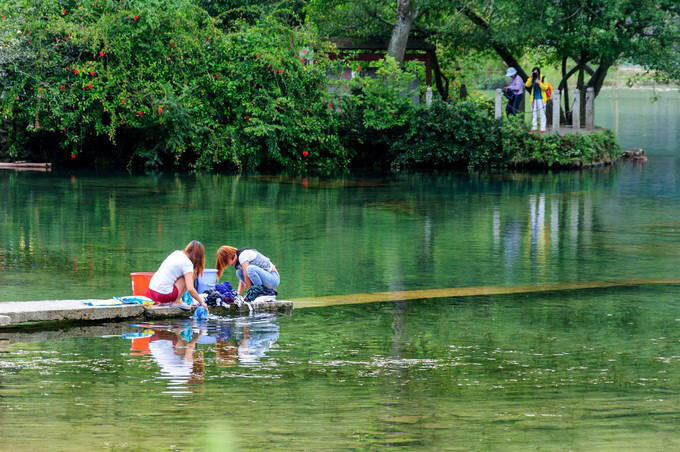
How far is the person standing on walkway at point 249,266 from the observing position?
45.7 ft

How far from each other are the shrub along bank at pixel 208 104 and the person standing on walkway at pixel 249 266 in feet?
61.4

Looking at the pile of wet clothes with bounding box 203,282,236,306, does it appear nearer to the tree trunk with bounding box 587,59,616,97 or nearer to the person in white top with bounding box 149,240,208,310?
the person in white top with bounding box 149,240,208,310

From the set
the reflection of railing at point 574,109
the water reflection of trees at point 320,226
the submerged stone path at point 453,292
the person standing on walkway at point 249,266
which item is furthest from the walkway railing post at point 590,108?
the person standing on walkway at point 249,266

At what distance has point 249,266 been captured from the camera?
14.0 metres

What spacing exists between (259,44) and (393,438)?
88.6ft

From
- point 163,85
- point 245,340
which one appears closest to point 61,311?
point 245,340

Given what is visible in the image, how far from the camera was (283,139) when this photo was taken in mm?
34281

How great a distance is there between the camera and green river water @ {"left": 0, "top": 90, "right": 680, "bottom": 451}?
8742 mm

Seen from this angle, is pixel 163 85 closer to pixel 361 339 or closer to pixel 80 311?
pixel 80 311

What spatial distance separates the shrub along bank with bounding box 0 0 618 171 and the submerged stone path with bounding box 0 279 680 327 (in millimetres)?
18315

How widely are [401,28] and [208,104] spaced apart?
25.0 ft

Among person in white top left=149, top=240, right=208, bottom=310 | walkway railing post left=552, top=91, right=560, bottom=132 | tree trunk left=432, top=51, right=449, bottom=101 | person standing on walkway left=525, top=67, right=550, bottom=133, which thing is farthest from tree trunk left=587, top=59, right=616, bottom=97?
person in white top left=149, top=240, right=208, bottom=310

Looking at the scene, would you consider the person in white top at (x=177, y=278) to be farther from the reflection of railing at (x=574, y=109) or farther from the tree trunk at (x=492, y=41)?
the tree trunk at (x=492, y=41)

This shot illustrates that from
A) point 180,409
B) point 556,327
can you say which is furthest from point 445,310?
point 180,409
